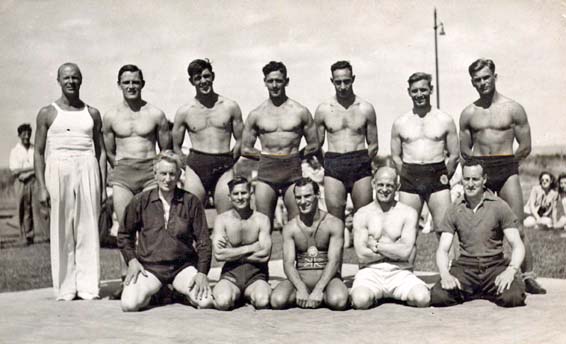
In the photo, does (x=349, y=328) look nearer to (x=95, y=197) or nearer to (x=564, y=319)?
(x=564, y=319)

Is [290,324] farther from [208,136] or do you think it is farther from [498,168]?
[498,168]

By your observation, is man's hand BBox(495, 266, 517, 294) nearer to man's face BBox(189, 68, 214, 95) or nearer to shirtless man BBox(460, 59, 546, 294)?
shirtless man BBox(460, 59, 546, 294)

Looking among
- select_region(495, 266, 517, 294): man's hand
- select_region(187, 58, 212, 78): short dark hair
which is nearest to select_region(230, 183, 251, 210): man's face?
select_region(187, 58, 212, 78): short dark hair

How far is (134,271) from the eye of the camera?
5613 mm

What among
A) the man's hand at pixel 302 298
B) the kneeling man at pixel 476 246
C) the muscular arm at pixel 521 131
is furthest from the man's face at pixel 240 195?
the muscular arm at pixel 521 131

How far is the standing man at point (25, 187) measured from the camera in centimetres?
1075

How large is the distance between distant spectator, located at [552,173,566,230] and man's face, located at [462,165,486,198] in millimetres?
6585

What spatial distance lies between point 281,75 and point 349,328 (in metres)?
2.52

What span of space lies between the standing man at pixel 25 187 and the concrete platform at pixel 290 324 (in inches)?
212

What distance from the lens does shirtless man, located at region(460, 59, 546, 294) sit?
6.09 meters

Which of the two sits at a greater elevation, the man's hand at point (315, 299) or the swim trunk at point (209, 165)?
the swim trunk at point (209, 165)

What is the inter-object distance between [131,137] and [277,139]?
4.58 feet

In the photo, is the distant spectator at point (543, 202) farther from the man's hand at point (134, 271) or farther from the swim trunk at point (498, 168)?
the man's hand at point (134, 271)

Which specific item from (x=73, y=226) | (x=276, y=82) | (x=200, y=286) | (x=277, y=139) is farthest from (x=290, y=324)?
Answer: (x=73, y=226)
